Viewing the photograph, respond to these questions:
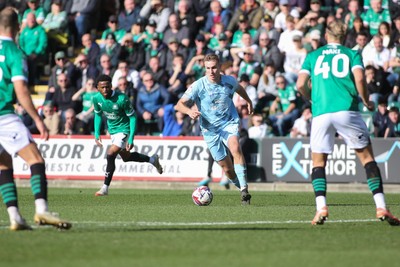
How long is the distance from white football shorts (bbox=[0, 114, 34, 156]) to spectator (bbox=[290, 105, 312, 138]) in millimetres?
14498

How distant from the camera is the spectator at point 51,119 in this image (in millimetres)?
27953

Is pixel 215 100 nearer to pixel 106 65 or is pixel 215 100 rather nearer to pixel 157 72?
pixel 157 72

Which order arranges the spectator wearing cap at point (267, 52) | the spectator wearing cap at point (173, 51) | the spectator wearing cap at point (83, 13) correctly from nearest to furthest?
the spectator wearing cap at point (267, 52), the spectator wearing cap at point (173, 51), the spectator wearing cap at point (83, 13)

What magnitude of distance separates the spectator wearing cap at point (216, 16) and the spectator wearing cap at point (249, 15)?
275 mm

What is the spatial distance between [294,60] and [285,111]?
4.76ft

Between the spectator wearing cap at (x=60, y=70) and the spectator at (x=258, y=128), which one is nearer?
the spectator at (x=258, y=128)

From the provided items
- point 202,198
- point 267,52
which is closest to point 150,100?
point 267,52

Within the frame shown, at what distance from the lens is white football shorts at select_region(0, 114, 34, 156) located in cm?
1131

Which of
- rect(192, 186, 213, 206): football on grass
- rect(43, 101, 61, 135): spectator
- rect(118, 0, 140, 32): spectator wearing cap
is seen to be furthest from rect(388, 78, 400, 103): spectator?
Answer: rect(192, 186, 213, 206): football on grass

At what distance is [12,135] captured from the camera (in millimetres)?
11312

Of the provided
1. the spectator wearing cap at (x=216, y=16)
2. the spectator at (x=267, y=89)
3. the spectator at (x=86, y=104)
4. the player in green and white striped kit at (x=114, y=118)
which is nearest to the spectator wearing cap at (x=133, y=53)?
the spectator at (x=86, y=104)

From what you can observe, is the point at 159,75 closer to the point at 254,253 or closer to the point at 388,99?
the point at 388,99

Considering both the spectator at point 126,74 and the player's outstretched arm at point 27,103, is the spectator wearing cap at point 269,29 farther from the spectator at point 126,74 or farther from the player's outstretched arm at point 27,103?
the player's outstretched arm at point 27,103

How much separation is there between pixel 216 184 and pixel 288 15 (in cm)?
519
